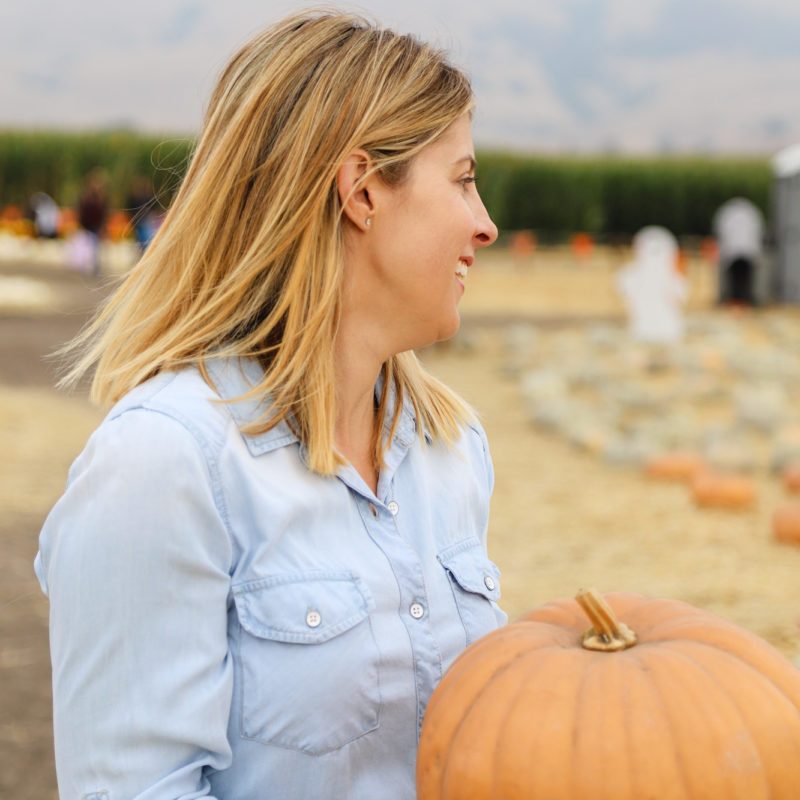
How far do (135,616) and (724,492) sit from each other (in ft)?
20.0

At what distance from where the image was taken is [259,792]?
5.80 ft

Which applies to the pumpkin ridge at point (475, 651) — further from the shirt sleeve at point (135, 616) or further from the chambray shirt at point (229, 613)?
the shirt sleeve at point (135, 616)

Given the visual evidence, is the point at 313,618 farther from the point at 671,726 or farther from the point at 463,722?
the point at 671,726

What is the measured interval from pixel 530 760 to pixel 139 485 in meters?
0.71

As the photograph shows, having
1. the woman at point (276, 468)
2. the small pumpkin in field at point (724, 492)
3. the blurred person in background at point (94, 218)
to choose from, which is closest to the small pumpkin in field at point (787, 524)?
the small pumpkin in field at point (724, 492)

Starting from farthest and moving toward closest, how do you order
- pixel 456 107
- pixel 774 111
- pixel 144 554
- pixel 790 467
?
pixel 774 111
pixel 790 467
pixel 456 107
pixel 144 554

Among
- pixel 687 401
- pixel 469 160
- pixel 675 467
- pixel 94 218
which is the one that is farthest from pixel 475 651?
pixel 94 218

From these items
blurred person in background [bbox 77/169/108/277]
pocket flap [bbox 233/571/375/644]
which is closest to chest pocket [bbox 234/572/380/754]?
pocket flap [bbox 233/571/375/644]

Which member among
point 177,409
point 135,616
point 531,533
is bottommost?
point 531,533

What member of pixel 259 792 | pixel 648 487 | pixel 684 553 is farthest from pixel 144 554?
pixel 648 487

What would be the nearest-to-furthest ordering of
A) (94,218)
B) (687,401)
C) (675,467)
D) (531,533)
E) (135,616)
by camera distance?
(135,616) < (531,533) < (675,467) < (687,401) < (94,218)

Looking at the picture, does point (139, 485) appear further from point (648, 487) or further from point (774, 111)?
point (774, 111)

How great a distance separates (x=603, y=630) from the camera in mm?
1862

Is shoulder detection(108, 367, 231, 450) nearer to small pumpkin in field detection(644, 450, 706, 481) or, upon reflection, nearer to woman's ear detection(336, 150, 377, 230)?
woman's ear detection(336, 150, 377, 230)
